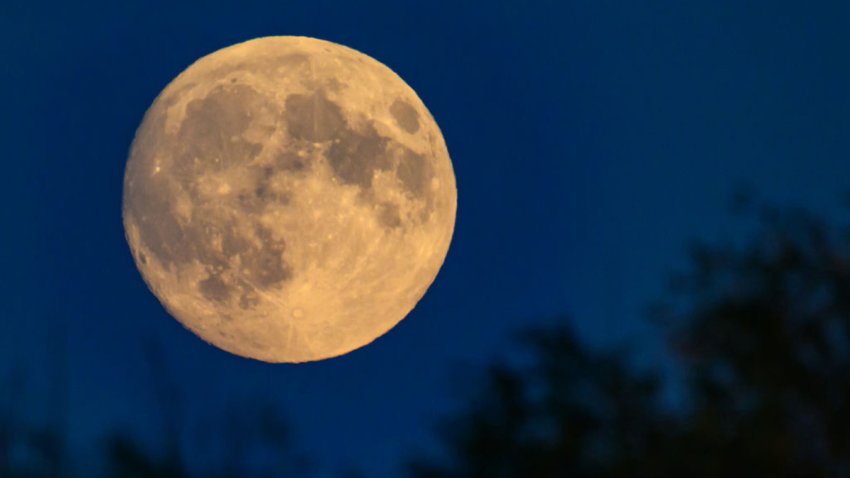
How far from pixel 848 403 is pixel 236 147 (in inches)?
349

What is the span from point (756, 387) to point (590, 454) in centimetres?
247

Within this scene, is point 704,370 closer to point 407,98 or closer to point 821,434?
point 821,434

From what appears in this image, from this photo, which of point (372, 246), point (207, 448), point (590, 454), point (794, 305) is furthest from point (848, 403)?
point (207, 448)

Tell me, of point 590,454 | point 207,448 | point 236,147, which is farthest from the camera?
point 207,448

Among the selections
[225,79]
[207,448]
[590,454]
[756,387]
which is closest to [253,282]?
[225,79]

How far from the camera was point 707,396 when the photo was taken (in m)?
17.5

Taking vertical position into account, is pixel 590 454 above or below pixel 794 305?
below

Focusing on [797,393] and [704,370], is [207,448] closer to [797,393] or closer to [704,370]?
[704,370]

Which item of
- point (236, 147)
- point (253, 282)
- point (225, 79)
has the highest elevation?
point (225, 79)

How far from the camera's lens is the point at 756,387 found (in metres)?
17.1

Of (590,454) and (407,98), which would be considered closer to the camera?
(407,98)

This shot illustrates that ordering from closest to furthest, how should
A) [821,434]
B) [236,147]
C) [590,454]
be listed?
[236,147], [821,434], [590,454]

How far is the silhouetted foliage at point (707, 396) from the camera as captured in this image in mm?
15383

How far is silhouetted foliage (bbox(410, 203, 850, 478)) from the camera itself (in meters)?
15.4
